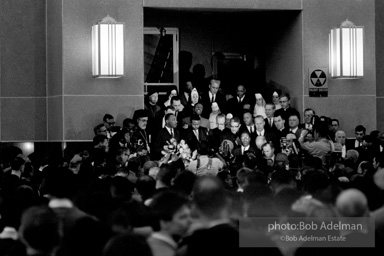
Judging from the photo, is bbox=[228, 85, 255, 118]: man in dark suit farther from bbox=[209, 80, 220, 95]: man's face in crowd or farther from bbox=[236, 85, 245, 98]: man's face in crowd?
bbox=[209, 80, 220, 95]: man's face in crowd

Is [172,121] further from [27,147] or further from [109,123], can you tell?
[27,147]

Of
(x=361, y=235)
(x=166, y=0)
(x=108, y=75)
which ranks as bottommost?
(x=361, y=235)

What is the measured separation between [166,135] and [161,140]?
7.6 inches

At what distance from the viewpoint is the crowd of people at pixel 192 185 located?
6539mm

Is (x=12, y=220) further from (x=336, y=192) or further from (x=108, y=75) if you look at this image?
(x=108, y=75)

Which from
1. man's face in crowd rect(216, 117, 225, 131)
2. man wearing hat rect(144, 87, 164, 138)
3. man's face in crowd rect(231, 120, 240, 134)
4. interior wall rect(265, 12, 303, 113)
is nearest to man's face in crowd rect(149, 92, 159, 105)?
man wearing hat rect(144, 87, 164, 138)

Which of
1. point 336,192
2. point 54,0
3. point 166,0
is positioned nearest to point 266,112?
point 166,0

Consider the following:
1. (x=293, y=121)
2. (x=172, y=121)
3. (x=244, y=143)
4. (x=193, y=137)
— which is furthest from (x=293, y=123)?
(x=172, y=121)

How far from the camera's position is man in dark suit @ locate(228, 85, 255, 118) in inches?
768

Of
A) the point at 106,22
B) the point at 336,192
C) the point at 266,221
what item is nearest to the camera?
the point at 266,221

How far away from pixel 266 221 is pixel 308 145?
9.43 metres

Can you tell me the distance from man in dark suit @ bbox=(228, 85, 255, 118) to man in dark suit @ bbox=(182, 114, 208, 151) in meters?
1.46

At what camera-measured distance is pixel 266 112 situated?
19031mm

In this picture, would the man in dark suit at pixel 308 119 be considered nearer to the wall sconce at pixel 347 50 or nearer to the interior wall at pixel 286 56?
the interior wall at pixel 286 56
